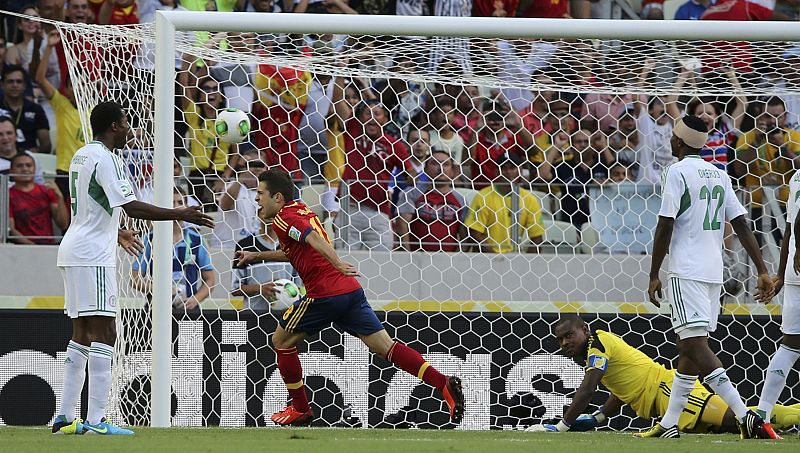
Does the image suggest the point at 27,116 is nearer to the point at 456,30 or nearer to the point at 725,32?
the point at 456,30

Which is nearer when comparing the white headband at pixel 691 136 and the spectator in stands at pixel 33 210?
the white headband at pixel 691 136

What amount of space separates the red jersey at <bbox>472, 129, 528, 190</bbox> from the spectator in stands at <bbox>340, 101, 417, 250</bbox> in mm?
567

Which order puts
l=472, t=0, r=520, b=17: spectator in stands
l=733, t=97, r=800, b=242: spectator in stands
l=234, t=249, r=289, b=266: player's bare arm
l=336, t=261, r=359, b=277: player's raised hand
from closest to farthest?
1. l=336, t=261, r=359, b=277: player's raised hand
2. l=234, t=249, r=289, b=266: player's bare arm
3. l=733, t=97, r=800, b=242: spectator in stands
4. l=472, t=0, r=520, b=17: spectator in stands

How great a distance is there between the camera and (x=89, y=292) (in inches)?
263

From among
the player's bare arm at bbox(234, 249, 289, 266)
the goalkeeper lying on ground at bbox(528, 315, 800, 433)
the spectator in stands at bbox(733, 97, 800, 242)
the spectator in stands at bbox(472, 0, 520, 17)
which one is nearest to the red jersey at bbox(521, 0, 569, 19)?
the spectator in stands at bbox(472, 0, 520, 17)

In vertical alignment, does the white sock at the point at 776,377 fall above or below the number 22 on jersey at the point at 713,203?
below

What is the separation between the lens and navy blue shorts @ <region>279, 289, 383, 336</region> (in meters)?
7.74

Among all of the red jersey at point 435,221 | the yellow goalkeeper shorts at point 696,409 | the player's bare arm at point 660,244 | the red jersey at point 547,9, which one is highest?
the red jersey at point 547,9

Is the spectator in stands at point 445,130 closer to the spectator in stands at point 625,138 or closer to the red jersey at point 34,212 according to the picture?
the spectator in stands at point 625,138

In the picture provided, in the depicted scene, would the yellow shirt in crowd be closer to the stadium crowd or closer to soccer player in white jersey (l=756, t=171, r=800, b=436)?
the stadium crowd

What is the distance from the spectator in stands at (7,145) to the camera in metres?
10.7

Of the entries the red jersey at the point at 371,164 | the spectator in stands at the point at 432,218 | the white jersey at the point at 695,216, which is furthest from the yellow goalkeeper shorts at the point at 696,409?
the red jersey at the point at 371,164

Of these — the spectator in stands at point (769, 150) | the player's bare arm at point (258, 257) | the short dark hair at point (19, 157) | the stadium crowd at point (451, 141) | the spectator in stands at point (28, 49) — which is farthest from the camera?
the spectator in stands at point (28, 49)

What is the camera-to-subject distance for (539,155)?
1054cm
